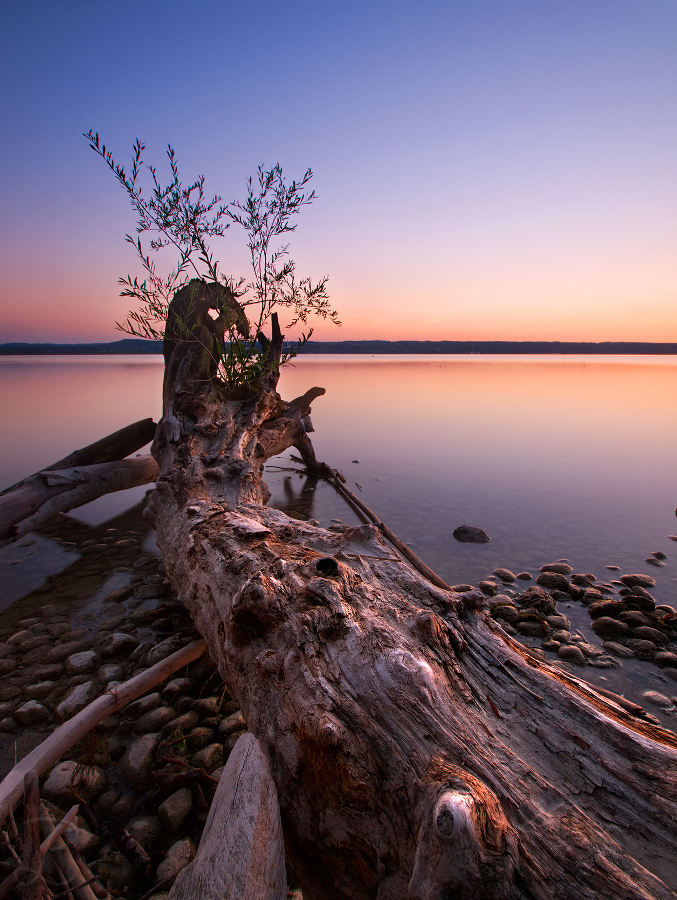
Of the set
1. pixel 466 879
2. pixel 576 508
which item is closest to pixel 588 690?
pixel 466 879

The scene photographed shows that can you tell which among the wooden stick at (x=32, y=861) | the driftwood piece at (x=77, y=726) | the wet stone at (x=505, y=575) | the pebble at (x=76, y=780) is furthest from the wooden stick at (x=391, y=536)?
the wooden stick at (x=32, y=861)

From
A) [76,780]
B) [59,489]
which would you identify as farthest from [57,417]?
[76,780]

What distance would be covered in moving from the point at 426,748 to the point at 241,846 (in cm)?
64

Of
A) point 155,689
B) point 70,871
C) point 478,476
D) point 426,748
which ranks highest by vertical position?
point 426,748

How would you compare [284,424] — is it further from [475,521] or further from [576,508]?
[576,508]

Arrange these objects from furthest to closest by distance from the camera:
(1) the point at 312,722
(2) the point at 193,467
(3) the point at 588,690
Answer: (2) the point at 193,467
(3) the point at 588,690
(1) the point at 312,722

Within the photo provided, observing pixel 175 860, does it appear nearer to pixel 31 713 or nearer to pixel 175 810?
pixel 175 810

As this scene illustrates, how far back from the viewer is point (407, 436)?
41.3ft

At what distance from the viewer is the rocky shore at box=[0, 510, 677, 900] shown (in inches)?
79.7

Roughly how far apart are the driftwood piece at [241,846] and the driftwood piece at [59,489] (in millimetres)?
4633

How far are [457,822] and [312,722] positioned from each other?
667mm

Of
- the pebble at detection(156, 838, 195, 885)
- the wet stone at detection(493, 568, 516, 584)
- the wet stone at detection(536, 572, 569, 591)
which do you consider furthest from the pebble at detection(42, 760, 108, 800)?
the wet stone at detection(536, 572, 569, 591)

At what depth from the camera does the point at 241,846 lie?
1.33m

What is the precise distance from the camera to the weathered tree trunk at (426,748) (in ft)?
3.68
